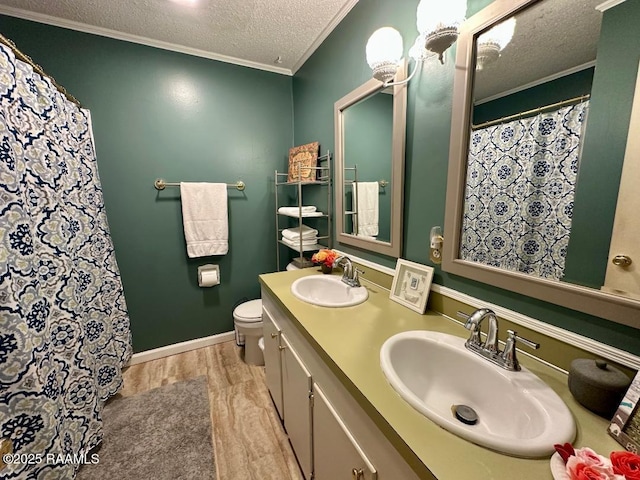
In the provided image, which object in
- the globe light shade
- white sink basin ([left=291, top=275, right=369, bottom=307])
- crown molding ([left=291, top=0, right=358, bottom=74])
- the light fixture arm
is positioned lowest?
white sink basin ([left=291, top=275, right=369, bottom=307])

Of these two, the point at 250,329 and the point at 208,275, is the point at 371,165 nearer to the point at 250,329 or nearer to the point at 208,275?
the point at 250,329

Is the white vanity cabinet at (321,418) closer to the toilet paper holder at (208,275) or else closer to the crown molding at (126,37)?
the toilet paper holder at (208,275)

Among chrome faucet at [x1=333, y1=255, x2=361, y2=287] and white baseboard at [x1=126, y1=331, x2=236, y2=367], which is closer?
chrome faucet at [x1=333, y1=255, x2=361, y2=287]

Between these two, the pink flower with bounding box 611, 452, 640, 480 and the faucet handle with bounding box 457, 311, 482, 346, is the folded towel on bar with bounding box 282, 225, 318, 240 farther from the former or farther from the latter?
the pink flower with bounding box 611, 452, 640, 480

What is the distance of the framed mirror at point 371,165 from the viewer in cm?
124

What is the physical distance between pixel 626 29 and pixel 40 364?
207cm

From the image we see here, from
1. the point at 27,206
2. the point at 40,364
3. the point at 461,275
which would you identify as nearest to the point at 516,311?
the point at 461,275

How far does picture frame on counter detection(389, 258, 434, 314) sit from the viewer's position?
111 centimetres

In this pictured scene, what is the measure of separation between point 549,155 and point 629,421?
2.21 feet

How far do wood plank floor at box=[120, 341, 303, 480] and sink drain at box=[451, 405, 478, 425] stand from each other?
0.98 m

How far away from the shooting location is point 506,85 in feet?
2.82

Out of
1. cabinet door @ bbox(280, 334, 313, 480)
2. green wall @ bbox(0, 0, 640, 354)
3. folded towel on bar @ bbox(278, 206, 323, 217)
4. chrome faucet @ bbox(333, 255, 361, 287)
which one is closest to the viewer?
→ cabinet door @ bbox(280, 334, 313, 480)

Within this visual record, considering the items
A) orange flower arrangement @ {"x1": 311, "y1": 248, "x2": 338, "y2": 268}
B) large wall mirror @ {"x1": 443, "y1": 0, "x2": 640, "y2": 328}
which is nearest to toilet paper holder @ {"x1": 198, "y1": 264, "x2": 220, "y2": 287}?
orange flower arrangement @ {"x1": 311, "y1": 248, "x2": 338, "y2": 268}

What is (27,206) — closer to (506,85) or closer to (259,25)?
(259,25)
